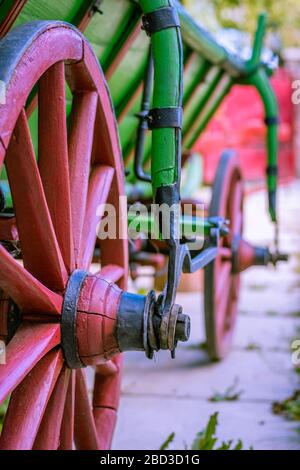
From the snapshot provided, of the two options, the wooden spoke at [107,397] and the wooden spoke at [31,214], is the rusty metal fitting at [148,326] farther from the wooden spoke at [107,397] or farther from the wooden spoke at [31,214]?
the wooden spoke at [107,397]

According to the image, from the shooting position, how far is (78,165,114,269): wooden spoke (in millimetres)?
1681

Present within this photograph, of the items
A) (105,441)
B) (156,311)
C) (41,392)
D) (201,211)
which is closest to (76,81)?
(156,311)

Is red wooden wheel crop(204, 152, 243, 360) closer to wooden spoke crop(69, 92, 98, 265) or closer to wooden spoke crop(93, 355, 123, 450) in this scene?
wooden spoke crop(93, 355, 123, 450)

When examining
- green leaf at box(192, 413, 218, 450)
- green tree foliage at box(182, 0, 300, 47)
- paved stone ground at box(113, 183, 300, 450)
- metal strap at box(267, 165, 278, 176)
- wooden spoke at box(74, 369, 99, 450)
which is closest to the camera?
Answer: wooden spoke at box(74, 369, 99, 450)

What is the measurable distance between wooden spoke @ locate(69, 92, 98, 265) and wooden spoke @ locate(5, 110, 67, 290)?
0.47 ft

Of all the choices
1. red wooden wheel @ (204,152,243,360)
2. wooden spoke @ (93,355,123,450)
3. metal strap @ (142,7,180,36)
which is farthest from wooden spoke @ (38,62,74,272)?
red wooden wheel @ (204,152,243,360)

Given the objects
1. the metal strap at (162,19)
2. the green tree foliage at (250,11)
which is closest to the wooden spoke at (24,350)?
the metal strap at (162,19)

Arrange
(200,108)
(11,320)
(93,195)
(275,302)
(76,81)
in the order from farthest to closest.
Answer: (275,302)
(200,108)
(93,195)
(76,81)
(11,320)

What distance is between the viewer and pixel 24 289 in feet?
4.53

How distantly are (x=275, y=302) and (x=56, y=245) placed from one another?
334 centimetres

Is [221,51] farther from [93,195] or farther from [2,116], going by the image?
[2,116]

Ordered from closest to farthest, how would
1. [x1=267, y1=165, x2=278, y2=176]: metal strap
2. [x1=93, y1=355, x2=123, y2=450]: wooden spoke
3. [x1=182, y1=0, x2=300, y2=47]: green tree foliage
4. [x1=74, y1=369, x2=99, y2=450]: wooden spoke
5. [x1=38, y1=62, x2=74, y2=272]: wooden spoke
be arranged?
1. [x1=38, y1=62, x2=74, y2=272]: wooden spoke
2. [x1=74, y1=369, x2=99, y2=450]: wooden spoke
3. [x1=93, y1=355, x2=123, y2=450]: wooden spoke
4. [x1=267, y1=165, x2=278, y2=176]: metal strap
5. [x1=182, y1=0, x2=300, y2=47]: green tree foliage

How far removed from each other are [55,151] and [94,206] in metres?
0.29

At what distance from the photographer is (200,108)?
3.55m
